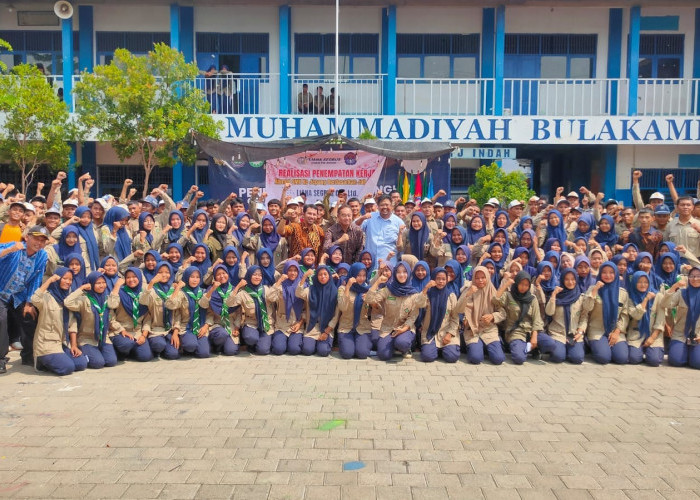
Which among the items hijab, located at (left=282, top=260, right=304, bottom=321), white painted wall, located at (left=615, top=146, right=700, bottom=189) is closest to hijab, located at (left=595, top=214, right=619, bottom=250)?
hijab, located at (left=282, top=260, right=304, bottom=321)

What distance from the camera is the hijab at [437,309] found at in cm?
643

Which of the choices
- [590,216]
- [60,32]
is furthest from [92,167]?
[590,216]

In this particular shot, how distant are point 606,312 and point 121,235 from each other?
5537 mm

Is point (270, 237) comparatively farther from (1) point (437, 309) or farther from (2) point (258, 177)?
(2) point (258, 177)

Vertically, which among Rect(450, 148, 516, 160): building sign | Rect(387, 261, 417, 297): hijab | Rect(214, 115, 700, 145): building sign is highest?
Rect(214, 115, 700, 145): building sign

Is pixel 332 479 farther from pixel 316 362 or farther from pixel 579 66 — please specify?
pixel 579 66

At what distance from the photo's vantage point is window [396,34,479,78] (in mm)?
15211

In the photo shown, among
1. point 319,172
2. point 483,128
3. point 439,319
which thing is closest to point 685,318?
point 439,319

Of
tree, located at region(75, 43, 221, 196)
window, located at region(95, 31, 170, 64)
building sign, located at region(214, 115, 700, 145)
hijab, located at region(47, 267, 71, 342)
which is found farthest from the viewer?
window, located at region(95, 31, 170, 64)

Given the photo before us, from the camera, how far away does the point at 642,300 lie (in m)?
6.48

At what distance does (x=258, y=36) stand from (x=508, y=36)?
625 centimetres

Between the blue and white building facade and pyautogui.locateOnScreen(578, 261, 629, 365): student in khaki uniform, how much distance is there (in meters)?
8.14

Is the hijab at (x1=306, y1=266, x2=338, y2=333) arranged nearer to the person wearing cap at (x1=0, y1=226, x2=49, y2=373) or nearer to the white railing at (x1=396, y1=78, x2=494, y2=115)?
the person wearing cap at (x1=0, y1=226, x2=49, y2=373)

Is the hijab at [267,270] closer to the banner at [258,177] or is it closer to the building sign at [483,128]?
the banner at [258,177]
